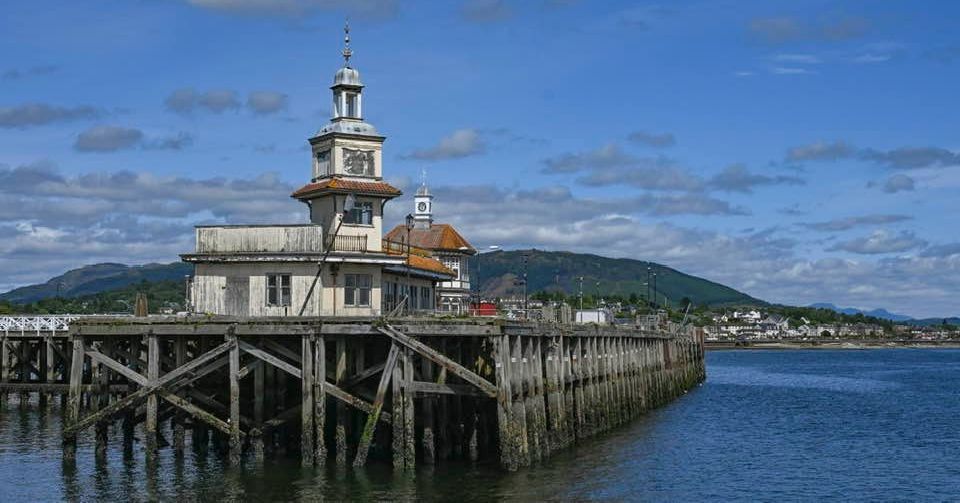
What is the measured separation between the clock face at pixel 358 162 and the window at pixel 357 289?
4.62 metres

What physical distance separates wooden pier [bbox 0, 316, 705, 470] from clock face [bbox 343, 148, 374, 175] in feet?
30.8

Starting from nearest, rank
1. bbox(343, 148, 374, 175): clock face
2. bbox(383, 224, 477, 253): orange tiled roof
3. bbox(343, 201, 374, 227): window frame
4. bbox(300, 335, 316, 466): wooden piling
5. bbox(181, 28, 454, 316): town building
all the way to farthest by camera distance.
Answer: bbox(300, 335, 316, 466): wooden piling < bbox(181, 28, 454, 316): town building < bbox(343, 201, 374, 227): window frame < bbox(343, 148, 374, 175): clock face < bbox(383, 224, 477, 253): orange tiled roof

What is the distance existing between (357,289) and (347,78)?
9.47m

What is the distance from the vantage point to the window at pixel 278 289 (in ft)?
155

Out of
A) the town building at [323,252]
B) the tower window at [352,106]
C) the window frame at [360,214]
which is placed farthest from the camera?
the tower window at [352,106]

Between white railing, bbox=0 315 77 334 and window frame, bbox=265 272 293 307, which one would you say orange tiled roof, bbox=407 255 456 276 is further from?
white railing, bbox=0 315 77 334

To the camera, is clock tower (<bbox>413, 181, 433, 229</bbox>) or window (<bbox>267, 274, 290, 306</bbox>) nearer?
window (<bbox>267, 274, 290, 306</bbox>)

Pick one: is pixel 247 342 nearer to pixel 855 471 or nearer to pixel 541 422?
pixel 541 422

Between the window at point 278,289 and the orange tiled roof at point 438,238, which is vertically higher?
the orange tiled roof at point 438,238

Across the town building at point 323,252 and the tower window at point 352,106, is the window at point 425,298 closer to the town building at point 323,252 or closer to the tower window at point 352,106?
the town building at point 323,252

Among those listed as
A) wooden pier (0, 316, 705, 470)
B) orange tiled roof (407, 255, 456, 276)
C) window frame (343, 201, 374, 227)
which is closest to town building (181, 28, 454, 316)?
window frame (343, 201, 374, 227)

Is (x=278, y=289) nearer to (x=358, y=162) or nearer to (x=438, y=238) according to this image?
(x=358, y=162)

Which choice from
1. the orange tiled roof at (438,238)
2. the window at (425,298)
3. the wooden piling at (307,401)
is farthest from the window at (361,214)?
the orange tiled roof at (438,238)

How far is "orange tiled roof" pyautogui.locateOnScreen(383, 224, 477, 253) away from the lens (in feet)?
306
